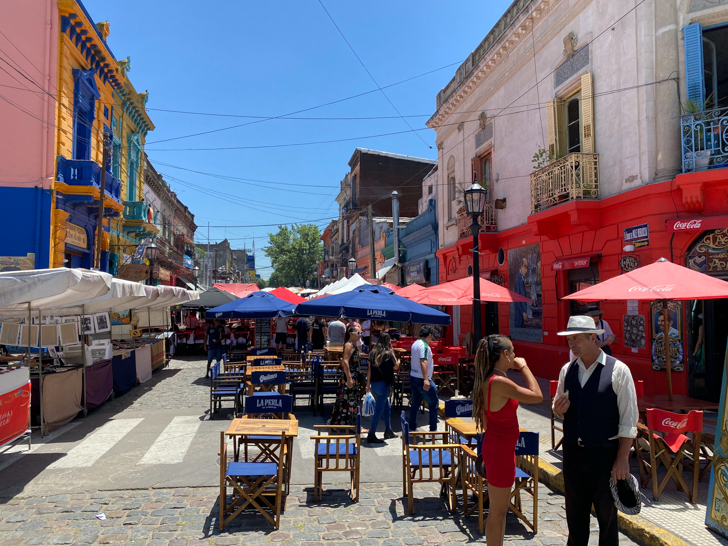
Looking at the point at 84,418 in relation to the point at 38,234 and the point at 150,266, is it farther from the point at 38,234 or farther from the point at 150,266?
the point at 150,266

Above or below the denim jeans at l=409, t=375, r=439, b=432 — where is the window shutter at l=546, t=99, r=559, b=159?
Answer: above

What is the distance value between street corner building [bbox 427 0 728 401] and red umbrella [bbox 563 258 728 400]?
3.23m

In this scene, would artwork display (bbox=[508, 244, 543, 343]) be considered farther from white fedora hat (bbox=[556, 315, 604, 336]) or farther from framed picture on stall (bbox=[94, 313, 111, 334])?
framed picture on stall (bbox=[94, 313, 111, 334])


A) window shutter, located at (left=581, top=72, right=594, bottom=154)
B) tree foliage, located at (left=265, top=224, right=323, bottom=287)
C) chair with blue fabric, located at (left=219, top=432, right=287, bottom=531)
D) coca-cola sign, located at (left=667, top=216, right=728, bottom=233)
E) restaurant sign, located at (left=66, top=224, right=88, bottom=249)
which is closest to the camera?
chair with blue fabric, located at (left=219, top=432, right=287, bottom=531)

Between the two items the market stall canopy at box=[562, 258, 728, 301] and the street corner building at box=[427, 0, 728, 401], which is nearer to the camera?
the market stall canopy at box=[562, 258, 728, 301]

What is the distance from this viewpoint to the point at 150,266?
21.9 metres

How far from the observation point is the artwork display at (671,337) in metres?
9.34

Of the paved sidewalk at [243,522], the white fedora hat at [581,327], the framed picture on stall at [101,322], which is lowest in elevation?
the paved sidewalk at [243,522]

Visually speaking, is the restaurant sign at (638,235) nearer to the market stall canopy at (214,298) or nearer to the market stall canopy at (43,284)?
the market stall canopy at (43,284)

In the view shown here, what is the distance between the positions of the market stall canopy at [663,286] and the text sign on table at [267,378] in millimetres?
4847

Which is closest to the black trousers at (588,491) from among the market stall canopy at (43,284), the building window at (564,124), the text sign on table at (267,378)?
the text sign on table at (267,378)

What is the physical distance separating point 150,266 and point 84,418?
44.5 feet

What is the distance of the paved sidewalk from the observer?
14.7 ft

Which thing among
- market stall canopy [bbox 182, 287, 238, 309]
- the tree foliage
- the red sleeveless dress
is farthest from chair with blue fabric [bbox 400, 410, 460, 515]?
the tree foliage
